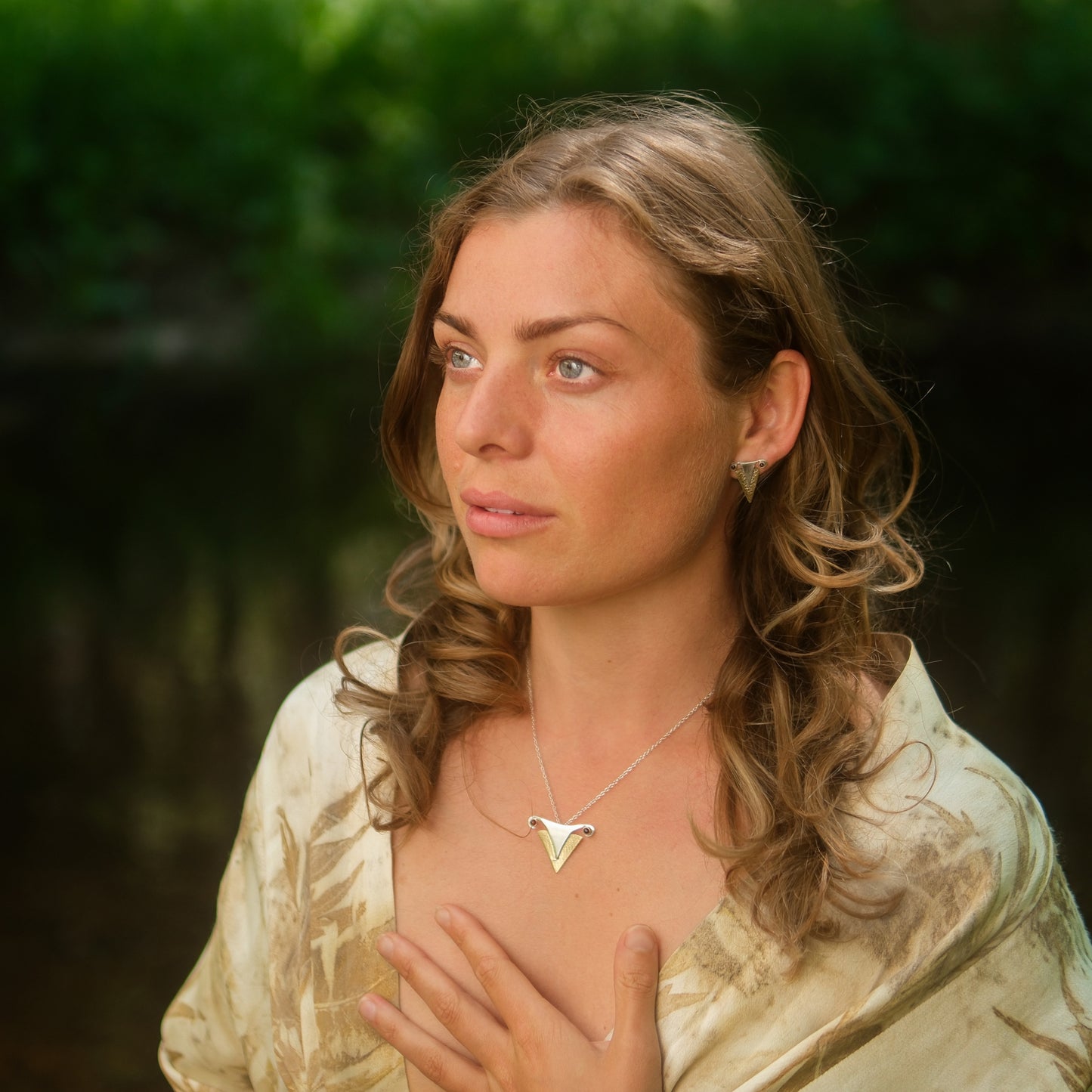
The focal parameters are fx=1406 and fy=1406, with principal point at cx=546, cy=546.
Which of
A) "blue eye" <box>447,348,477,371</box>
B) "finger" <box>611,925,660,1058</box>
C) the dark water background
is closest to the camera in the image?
"finger" <box>611,925,660,1058</box>

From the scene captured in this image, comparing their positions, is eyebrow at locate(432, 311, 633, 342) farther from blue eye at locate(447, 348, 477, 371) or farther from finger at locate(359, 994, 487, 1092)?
finger at locate(359, 994, 487, 1092)

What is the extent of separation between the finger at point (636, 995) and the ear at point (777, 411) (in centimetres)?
49

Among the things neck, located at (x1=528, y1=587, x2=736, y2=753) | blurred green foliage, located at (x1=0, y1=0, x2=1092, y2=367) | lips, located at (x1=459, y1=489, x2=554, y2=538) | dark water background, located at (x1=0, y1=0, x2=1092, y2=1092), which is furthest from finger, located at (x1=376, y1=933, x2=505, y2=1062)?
blurred green foliage, located at (x1=0, y1=0, x2=1092, y2=367)

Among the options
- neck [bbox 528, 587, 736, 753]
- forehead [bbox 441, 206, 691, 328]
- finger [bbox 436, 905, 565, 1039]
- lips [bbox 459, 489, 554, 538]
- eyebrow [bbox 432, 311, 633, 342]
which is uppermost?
forehead [bbox 441, 206, 691, 328]

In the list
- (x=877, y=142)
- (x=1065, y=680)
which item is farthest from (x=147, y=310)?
(x=1065, y=680)

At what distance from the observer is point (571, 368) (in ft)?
4.30

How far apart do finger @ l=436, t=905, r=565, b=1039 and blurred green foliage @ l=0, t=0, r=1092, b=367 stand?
739 centimetres

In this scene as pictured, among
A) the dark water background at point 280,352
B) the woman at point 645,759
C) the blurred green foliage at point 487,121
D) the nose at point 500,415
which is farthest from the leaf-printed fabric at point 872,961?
the blurred green foliage at point 487,121

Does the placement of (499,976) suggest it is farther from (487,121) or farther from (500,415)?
(487,121)

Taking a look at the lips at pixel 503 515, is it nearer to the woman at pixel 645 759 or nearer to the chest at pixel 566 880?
the woman at pixel 645 759

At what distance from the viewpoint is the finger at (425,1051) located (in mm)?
1341

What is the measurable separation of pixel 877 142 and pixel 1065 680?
555 cm

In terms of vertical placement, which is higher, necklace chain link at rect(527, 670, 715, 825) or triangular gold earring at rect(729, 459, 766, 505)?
triangular gold earring at rect(729, 459, 766, 505)

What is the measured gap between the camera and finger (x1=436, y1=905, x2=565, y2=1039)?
51.4 inches
